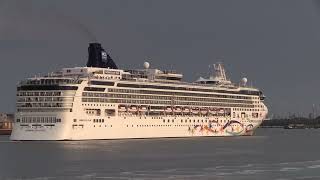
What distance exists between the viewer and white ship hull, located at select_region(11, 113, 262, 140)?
88562 millimetres

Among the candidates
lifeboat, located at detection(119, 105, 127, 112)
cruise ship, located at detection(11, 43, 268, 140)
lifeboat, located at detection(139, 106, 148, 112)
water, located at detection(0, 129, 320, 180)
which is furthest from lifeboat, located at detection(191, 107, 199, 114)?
water, located at detection(0, 129, 320, 180)

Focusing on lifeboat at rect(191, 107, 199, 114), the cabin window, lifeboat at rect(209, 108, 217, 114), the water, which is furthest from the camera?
lifeboat at rect(209, 108, 217, 114)

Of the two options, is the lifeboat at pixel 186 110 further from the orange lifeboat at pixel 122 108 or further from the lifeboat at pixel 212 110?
the orange lifeboat at pixel 122 108

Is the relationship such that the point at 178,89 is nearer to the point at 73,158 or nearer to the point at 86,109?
the point at 86,109

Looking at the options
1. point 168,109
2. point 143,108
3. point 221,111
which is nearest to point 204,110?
point 221,111

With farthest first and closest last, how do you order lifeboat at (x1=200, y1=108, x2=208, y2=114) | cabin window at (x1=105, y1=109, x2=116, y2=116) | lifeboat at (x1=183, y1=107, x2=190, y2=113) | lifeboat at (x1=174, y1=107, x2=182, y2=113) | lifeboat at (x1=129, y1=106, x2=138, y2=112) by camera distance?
1. lifeboat at (x1=200, y1=108, x2=208, y2=114)
2. lifeboat at (x1=183, y1=107, x2=190, y2=113)
3. lifeboat at (x1=174, y1=107, x2=182, y2=113)
4. lifeboat at (x1=129, y1=106, x2=138, y2=112)
5. cabin window at (x1=105, y1=109, x2=116, y2=116)

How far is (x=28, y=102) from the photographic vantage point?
91.7 meters

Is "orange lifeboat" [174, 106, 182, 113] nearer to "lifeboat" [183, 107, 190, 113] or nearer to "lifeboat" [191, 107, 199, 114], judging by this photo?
"lifeboat" [183, 107, 190, 113]

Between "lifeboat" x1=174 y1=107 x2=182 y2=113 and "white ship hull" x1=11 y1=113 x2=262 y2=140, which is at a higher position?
"lifeboat" x1=174 y1=107 x2=182 y2=113

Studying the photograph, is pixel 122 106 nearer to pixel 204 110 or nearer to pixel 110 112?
pixel 110 112

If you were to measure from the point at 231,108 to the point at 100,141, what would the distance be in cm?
3294

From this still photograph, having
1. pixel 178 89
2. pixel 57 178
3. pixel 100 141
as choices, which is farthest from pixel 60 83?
pixel 57 178

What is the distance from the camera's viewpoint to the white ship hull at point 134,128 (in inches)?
3487

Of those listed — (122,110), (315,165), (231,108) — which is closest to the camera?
(315,165)
